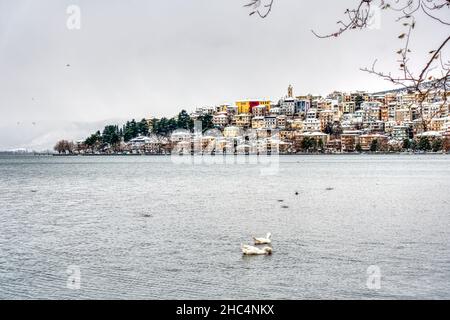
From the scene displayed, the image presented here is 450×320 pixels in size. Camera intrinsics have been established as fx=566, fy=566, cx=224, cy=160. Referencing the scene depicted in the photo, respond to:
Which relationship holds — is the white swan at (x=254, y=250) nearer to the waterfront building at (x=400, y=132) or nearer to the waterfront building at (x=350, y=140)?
the waterfront building at (x=400, y=132)

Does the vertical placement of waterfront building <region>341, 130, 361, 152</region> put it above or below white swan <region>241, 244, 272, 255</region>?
above

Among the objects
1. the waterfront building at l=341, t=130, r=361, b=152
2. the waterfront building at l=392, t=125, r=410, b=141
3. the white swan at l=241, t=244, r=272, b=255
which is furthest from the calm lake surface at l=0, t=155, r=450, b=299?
the waterfront building at l=341, t=130, r=361, b=152

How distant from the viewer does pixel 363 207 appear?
33656mm

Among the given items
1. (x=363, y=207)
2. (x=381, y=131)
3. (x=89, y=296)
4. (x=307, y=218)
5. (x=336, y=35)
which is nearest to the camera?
(x=336, y=35)

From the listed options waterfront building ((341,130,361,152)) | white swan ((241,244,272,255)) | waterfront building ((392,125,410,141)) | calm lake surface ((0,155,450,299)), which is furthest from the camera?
waterfront building ((341,130,361,152))

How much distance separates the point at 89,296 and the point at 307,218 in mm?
15861

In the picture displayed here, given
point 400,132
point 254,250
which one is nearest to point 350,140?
point 400,132

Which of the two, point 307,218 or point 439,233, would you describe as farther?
point 307,218

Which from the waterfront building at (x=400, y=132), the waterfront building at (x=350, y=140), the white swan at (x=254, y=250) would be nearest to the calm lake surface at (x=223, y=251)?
the white swan at (x=254, y=250)

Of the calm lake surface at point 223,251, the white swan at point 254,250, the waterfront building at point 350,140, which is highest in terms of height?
the waterfront building at point 350,140

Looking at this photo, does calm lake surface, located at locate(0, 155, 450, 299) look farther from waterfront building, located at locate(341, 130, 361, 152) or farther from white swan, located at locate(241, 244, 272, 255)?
waterfront building, located at locate(341, 130, 361, 152)
